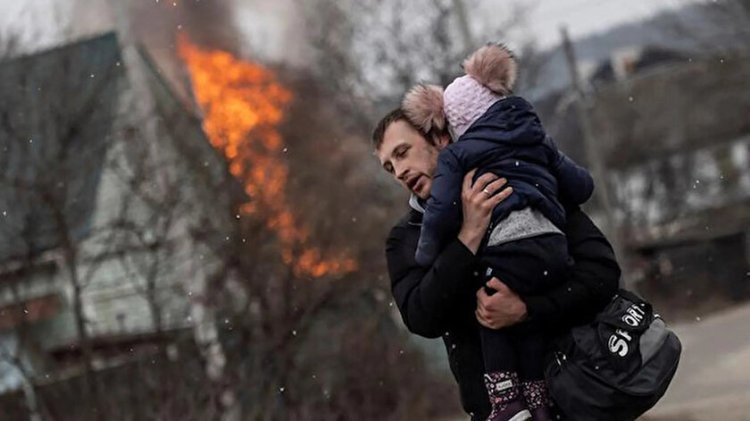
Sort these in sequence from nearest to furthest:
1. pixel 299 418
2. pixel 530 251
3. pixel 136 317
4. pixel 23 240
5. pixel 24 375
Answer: pixel 530 251, pixel 299 418, pixel 24 375, pixel 23 240, pixel 136 317

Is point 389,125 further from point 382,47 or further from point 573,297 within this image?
point 382,47

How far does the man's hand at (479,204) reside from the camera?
2904 millimetres

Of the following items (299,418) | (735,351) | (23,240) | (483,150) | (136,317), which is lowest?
(735,351)

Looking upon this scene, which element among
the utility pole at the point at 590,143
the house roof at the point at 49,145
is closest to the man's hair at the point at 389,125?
the house roof at the point at 49,145

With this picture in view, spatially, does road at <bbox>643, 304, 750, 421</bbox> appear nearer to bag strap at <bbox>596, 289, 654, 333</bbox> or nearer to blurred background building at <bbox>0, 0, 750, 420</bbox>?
blurred background building at <bbox>0, 0, 750, 420</bbox>

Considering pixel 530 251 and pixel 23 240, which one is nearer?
pixel 530 251

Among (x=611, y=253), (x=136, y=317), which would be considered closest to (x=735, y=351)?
(x=136, y=317)

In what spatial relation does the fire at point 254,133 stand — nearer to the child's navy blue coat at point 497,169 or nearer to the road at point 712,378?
the road at point 712,378

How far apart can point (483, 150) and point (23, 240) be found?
373 inches

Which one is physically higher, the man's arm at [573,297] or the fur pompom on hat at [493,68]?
the fur pompom on hat at [493,68]

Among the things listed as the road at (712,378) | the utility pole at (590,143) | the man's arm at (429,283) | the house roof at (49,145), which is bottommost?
the utility pole at (590,143)

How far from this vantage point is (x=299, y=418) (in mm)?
9273

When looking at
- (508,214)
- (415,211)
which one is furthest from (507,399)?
(415,211)

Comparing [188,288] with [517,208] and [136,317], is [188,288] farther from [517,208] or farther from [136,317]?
[517,208]
